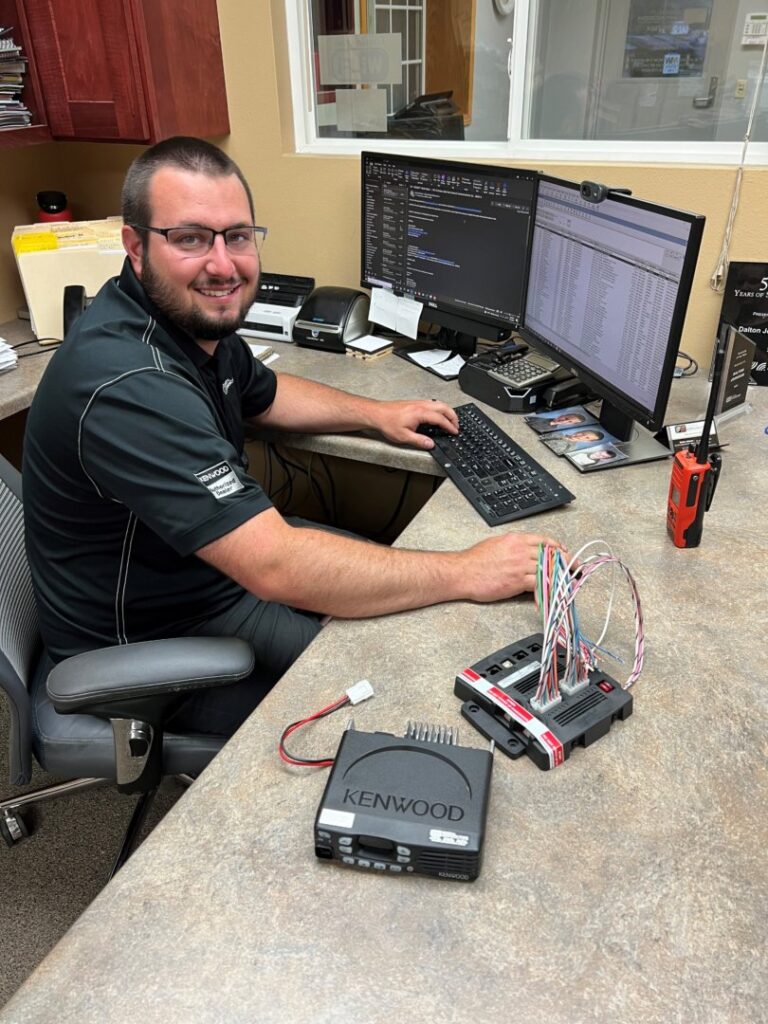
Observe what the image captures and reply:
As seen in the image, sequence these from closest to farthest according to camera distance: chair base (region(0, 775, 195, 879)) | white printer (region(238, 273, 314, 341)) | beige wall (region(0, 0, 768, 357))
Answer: chair base (region(0, 775, 195, 879))
beige wall (region(0, 0, 768, 357))
white printer (region(238, 273, 314, 341))

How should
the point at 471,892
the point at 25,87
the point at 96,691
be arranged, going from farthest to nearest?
the point at 25,87 < the point at 96,691 < the point at 471,892

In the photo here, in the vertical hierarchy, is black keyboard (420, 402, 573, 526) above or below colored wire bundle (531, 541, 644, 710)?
below

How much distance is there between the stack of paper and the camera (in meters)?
2.00

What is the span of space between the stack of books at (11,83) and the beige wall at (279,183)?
0.29 metres

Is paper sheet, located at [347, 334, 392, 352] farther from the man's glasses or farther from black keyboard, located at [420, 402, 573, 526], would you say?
the man's glasses

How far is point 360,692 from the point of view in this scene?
958 millimetres

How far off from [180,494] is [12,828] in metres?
1.07

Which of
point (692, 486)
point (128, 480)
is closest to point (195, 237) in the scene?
point (128, 480)

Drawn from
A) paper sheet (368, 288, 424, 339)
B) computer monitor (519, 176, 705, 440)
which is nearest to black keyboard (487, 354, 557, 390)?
computer monitor (519, 176, 705, 440)

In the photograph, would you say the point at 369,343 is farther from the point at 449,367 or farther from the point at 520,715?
the point at 520,715

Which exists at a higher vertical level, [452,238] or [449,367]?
[452,238]

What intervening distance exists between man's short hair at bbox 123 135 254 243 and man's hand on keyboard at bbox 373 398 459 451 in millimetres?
594

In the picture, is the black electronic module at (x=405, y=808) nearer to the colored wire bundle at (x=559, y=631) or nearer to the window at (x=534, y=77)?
the colored wire bundle at (x=559, y=631)

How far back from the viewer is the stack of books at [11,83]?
2039mm
